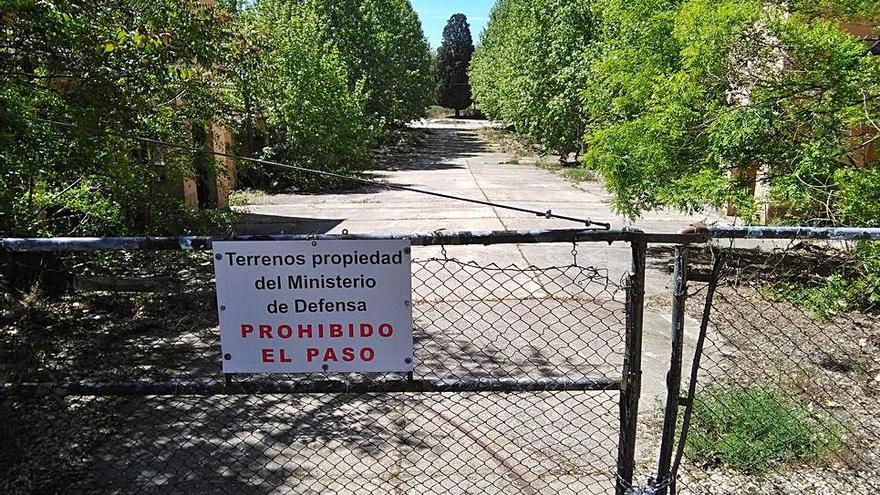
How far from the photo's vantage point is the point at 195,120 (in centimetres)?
926

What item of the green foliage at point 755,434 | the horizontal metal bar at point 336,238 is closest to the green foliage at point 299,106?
the horizontal metal bar at point 336,238

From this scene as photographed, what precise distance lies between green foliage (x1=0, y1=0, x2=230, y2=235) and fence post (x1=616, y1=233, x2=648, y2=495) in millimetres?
3733

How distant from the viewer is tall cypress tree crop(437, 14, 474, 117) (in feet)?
249

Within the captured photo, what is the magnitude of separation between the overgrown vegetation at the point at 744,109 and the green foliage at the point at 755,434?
9.47ft

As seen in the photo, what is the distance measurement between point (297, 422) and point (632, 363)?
2.40 m

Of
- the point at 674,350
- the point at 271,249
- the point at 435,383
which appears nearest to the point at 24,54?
the point at 271,249

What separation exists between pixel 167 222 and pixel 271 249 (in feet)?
22.5

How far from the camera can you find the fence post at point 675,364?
255cm

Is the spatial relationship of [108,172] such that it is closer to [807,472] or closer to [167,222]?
[167,222]

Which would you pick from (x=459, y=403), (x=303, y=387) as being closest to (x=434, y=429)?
(x=459, y=403)

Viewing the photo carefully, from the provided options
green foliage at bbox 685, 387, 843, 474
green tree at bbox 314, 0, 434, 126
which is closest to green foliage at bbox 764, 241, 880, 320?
green foliage at bbox 685, 387, 843, 474

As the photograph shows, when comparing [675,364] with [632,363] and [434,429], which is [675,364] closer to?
[632,363]

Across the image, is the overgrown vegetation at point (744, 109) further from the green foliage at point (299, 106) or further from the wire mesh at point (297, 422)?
the green foliage at point (299, 106)

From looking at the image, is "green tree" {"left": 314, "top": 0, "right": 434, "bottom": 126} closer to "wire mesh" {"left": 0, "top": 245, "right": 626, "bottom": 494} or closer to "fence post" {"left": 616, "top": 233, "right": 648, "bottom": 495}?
"wire mesh" {"left": 0, "top": 245, "right": 626, "bottom": 494}
